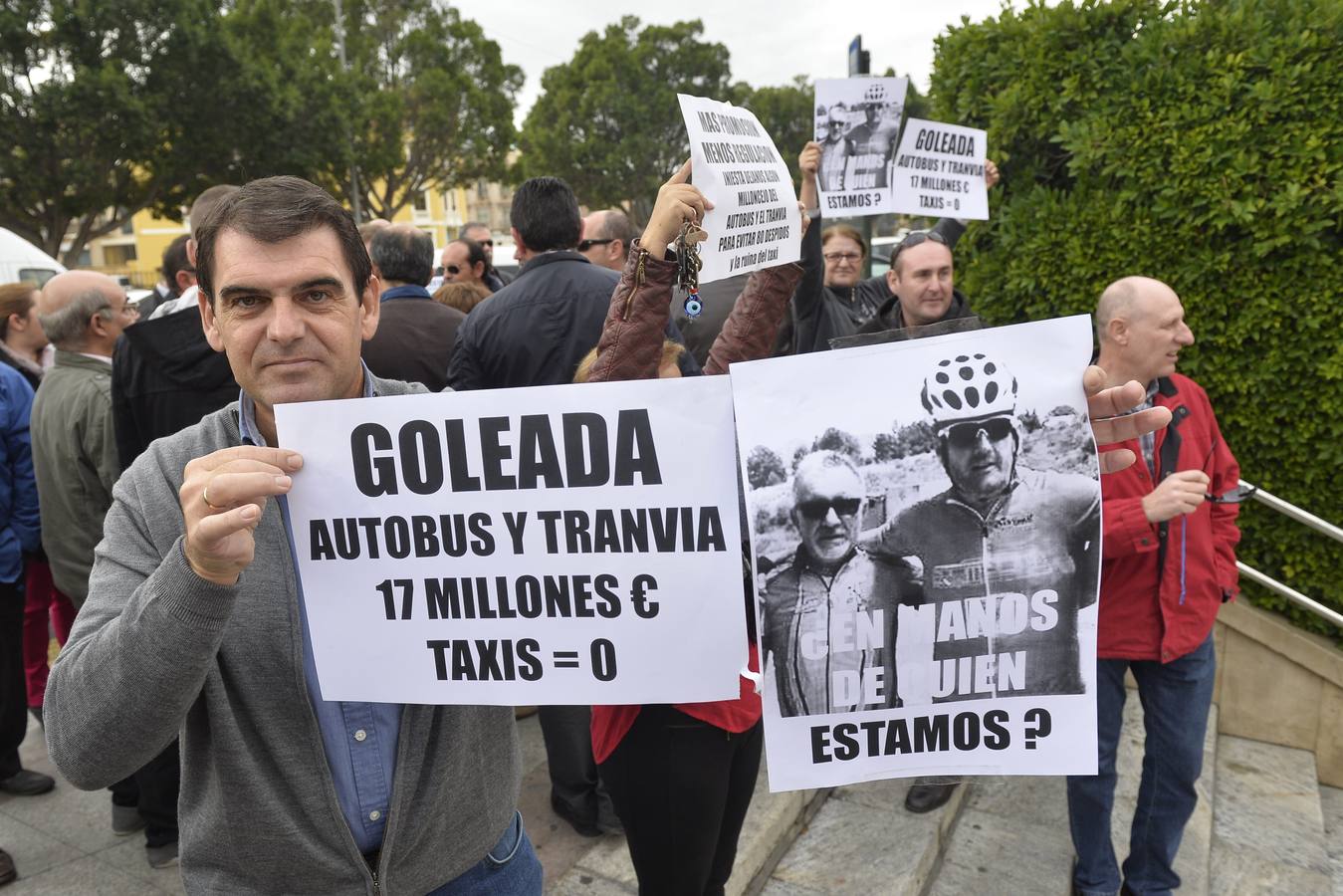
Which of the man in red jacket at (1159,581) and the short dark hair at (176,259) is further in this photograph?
the short dark hair at (176,259)

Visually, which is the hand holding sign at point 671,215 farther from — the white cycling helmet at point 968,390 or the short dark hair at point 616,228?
the short dark hair at point 616,228

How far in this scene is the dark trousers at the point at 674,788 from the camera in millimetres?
2148

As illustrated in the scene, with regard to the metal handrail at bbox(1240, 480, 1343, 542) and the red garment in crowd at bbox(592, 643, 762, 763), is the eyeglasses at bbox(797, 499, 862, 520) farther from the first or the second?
the metal handrail at bbox(1240, 480, 1343, 542)

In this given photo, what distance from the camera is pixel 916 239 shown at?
13.2ft

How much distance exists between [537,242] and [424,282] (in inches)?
36.8

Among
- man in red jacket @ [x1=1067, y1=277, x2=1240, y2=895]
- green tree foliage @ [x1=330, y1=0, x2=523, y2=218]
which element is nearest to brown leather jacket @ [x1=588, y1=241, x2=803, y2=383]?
man in red jacket @ [x1=1067, y1=277, x2=1240, y2=895]

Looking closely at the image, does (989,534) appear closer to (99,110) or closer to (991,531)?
(991,531)

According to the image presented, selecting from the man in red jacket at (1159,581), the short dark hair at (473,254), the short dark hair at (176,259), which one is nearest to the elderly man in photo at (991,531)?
the man in red jacket at (1159,581)

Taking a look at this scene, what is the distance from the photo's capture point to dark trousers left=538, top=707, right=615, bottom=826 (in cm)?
347

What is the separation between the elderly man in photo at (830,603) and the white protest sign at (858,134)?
277 cm

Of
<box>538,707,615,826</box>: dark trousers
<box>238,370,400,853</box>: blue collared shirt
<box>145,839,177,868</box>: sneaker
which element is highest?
<box>238,370,400,853</box>: blue collared shirt

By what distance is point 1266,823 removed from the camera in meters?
4.14

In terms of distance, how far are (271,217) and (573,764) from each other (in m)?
2.56

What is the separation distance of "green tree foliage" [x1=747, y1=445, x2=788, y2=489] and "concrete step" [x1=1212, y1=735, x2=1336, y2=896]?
3482 millimetres
